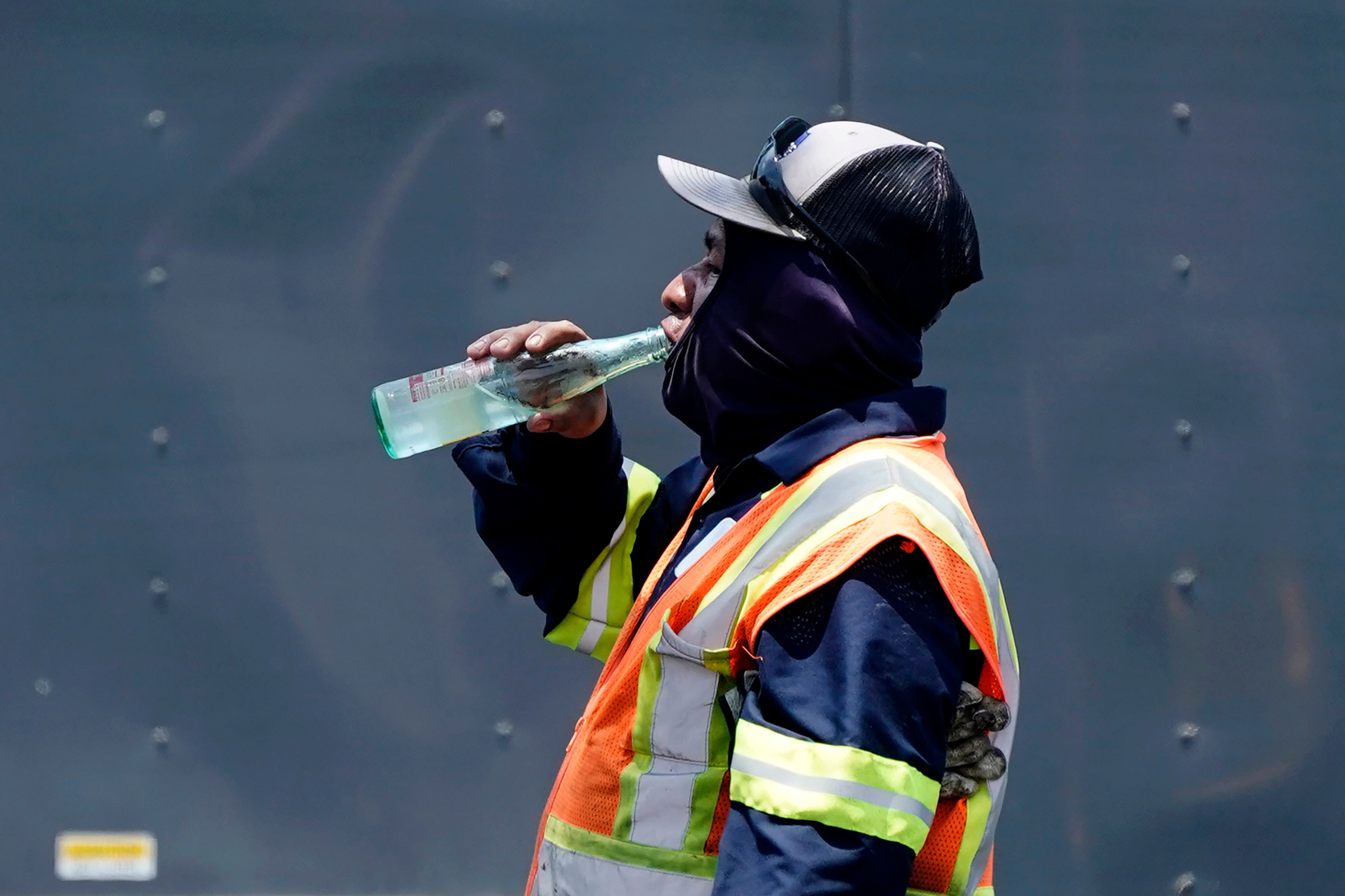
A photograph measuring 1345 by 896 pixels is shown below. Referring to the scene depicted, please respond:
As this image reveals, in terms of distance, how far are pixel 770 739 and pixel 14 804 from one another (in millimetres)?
2085

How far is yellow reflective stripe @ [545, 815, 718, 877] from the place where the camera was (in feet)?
4.79

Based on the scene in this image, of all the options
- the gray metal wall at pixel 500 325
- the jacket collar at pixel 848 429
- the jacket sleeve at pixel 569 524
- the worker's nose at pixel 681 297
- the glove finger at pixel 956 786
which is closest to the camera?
the glove finger at pixel 956 786

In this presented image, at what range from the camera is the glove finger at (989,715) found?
4.60ft

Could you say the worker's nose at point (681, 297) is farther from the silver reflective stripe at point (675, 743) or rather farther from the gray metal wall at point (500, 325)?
the gray metal wall at point (500, 325)

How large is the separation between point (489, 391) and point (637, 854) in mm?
879

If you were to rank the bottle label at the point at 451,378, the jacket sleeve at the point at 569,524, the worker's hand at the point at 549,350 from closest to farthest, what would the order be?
the worker's hand at the point at 549,350, the jacket sleeve at the point at 569,524, the bottle label at the point at 451,378

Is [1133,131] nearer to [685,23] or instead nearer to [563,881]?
[685,23]

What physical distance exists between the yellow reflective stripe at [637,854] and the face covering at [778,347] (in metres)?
0.47

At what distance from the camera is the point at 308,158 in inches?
107

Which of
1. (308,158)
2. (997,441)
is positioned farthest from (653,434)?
(308,158)

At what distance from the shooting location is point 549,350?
1.92 meters

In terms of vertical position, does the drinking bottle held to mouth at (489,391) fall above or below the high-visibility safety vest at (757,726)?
above

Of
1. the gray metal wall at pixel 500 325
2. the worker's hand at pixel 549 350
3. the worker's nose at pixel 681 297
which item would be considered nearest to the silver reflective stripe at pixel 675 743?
the worker's nose at pixel 681 297

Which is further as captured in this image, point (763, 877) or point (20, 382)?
point (20, 382)
